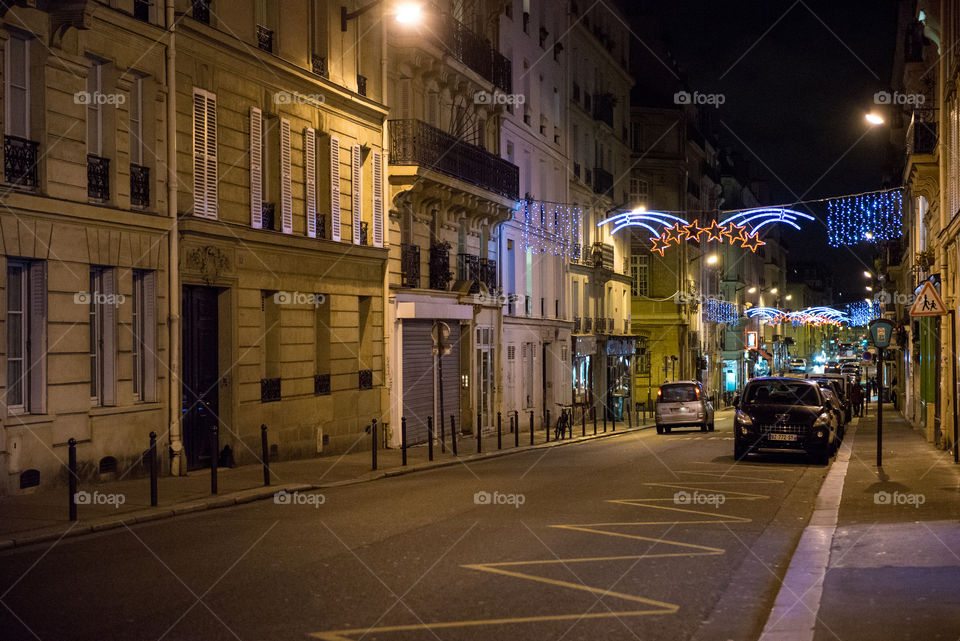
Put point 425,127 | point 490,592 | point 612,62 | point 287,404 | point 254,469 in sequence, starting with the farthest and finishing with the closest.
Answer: point 612,62 < point 425,127 < point 287,404 < point 254,469 < point 490,592

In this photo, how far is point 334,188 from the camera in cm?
2472

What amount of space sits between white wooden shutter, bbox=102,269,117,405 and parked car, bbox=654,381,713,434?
21765 millimetres

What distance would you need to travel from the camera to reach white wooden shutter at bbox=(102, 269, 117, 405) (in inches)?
691

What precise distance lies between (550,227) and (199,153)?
24330 mm

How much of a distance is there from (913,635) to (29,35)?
14.1 meters

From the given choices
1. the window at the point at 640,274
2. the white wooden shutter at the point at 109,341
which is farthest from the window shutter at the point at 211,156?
the window at the point at 640,274

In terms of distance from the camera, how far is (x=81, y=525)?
12.5 m

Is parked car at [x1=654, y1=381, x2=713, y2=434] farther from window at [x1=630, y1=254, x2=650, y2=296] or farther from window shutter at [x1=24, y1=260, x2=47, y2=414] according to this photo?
window at [x1=630, y1=254, x2=650, y2=296]

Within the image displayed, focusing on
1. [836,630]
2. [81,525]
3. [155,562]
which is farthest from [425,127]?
[836,630]

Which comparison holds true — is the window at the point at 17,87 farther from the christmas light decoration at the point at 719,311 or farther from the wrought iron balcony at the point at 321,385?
the christmas light decoration at the point at 719,311

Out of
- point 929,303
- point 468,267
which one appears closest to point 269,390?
point 468,267

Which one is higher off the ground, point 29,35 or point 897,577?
point 29,35

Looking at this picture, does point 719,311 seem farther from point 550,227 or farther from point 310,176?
point 310,176

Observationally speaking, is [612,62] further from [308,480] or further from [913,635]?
[913,635]
